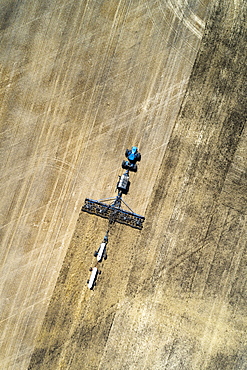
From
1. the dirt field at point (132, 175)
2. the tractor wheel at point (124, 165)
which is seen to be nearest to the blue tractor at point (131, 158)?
the tractor wheel at point (124, 165)

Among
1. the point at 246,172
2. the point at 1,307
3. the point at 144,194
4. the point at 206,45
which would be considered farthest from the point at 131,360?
the point at 206,45

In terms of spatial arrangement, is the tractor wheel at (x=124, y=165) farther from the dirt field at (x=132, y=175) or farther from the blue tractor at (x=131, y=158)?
the dirt field at (x=132, y=175)

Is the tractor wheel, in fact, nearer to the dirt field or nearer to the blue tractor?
the blue tractor

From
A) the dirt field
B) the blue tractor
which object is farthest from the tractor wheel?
the dirt field

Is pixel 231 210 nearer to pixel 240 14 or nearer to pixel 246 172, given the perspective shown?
pixel 246 172

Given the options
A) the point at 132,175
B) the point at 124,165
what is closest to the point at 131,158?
the point at 124,165

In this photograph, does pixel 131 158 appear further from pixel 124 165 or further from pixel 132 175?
pixel 132 175
